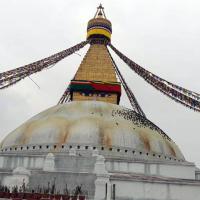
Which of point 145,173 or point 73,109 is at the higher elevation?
point 73,109

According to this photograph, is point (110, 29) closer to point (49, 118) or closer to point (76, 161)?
point (49, 118)

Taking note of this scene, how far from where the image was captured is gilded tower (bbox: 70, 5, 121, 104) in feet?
81.9

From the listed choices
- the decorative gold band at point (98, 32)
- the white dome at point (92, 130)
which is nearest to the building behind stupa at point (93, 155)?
the white dome at point (92, 130)

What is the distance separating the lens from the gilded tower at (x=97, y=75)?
Answer: 25.0m

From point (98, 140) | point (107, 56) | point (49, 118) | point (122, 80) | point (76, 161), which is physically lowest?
point (76, 161)

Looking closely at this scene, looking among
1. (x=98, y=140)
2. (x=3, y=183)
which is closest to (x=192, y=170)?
(x=98, y=140)

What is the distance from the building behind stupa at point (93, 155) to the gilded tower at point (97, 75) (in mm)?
69

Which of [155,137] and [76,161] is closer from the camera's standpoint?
[76,161]

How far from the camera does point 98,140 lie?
60.9 ft

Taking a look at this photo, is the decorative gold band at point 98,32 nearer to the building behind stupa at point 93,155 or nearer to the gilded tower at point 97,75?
the gilded tower at point 97,75

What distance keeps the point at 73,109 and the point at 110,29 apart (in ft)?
34.3

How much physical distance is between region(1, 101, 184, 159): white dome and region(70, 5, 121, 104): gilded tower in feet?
10.3

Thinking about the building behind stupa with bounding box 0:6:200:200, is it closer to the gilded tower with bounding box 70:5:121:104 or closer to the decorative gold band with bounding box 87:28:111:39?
the gilded tower with bounding box 70:5:121:104

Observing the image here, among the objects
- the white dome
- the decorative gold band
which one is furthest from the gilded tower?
the white dome
